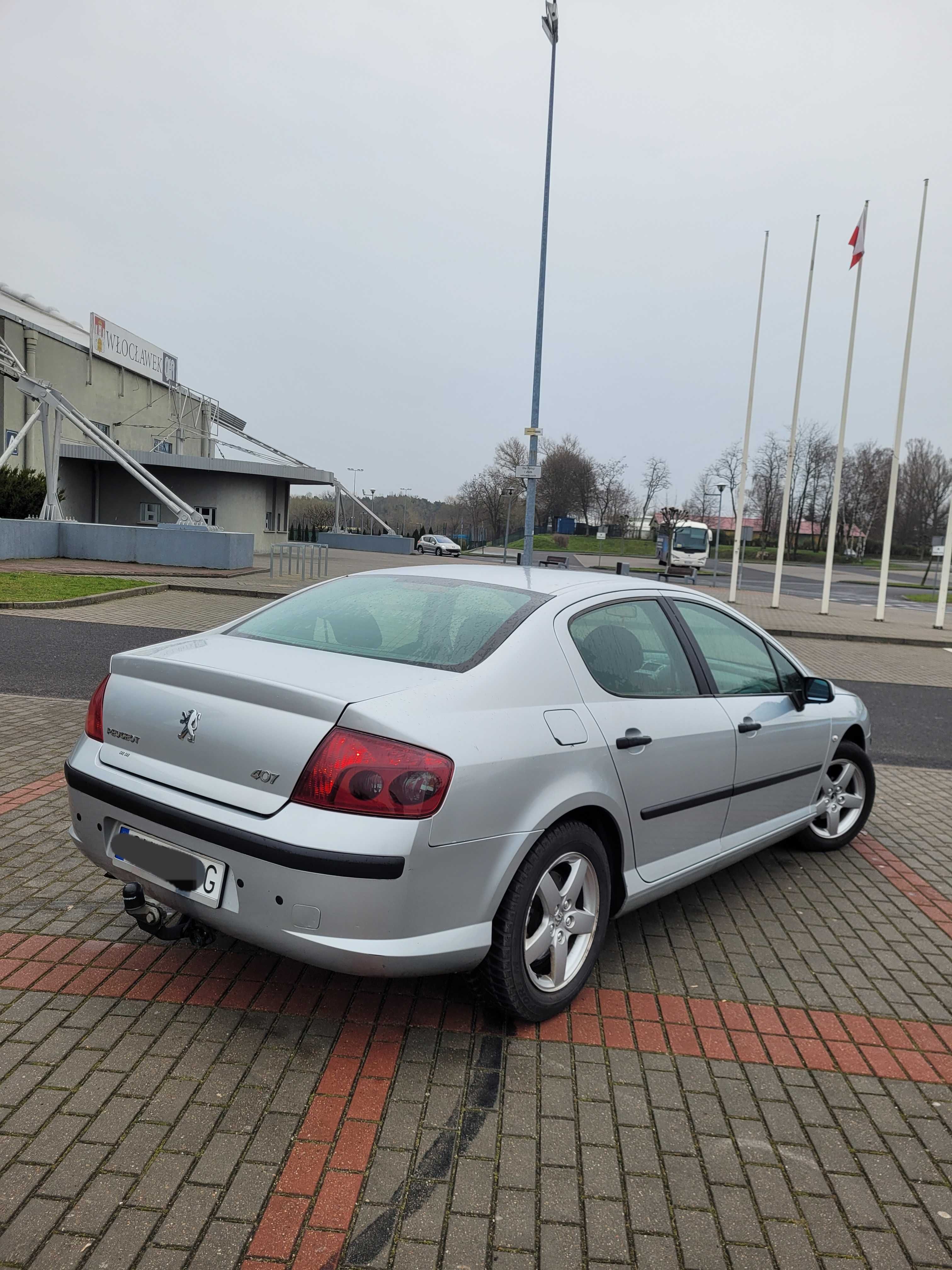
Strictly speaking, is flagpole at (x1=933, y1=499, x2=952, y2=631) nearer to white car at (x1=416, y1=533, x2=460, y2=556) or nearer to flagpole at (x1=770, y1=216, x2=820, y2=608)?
flagpole at (x1=770, y1=216, x2=820, y2=608)

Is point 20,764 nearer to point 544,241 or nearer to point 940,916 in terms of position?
point 940,916

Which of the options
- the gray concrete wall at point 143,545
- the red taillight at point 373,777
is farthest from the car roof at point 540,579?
the gray concrete wall at point 143,545

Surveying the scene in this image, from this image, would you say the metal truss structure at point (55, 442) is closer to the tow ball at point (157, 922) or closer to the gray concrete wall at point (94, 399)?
the gray concrete wall at point (94, 399)

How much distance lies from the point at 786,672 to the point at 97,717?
3.17 metres

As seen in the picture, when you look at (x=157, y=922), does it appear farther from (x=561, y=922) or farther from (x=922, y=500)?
(x=922, y=500)

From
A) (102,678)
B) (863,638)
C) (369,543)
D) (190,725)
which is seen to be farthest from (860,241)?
(369,543)

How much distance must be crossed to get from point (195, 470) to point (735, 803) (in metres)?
34.8

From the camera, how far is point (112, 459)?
30.9 metres

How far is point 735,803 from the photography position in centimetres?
396

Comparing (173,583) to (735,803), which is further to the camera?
(173,583)

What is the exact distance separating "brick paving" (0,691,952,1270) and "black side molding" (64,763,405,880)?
0.68m

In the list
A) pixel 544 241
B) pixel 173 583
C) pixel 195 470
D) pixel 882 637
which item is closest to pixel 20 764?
pixel 173 583

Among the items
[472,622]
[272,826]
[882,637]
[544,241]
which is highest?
[544,241]

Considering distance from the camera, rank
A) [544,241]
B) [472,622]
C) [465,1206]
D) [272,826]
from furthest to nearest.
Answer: [544,241], [472,622], [272,826], [465,1206]
